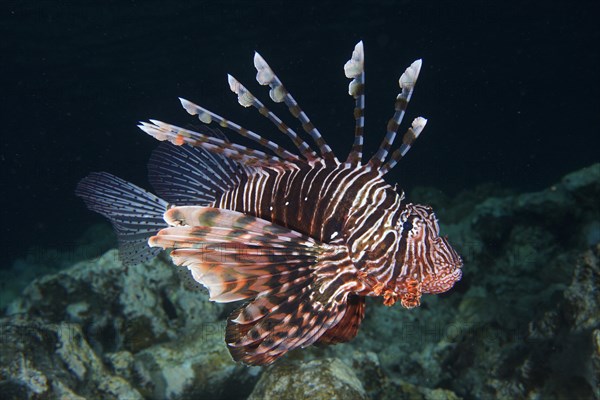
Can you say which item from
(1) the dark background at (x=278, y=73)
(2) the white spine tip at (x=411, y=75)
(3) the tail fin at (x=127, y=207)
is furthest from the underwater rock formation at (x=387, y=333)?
(1) the dark background at (x=278, y=73)

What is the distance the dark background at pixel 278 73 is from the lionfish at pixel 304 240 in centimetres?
1230

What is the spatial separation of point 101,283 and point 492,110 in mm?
39488

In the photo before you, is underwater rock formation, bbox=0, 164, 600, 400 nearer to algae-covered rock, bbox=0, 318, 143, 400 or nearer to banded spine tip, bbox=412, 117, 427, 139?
algae-covered rock, bbox=0, 318, 143, 400

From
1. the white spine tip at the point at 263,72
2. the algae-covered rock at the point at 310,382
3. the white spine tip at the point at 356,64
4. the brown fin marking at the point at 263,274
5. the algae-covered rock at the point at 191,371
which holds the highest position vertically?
the white spine tip at the point at 356,64

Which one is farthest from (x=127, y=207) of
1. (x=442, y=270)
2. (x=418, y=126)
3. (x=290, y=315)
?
(x=442, y=270)

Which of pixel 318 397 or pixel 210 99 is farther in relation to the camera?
pixel 210 99

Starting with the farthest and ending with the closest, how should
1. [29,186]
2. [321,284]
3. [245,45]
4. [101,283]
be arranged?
1. [29,186]
2. [245,45]
3. [101,283]
4. [321,284]

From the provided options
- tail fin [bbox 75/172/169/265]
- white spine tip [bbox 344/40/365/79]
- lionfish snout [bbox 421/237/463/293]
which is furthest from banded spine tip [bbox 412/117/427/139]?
tail fin [bbox 75/172/169/265]

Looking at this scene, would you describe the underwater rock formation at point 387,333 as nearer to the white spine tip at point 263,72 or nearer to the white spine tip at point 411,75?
the white spine tip at point 263,72

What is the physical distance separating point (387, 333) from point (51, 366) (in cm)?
486

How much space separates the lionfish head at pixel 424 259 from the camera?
2727mm

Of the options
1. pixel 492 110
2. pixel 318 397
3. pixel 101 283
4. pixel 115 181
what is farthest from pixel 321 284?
pixel 492 110

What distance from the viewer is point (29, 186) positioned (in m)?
38.3

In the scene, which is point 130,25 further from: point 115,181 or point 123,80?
point 115,181
